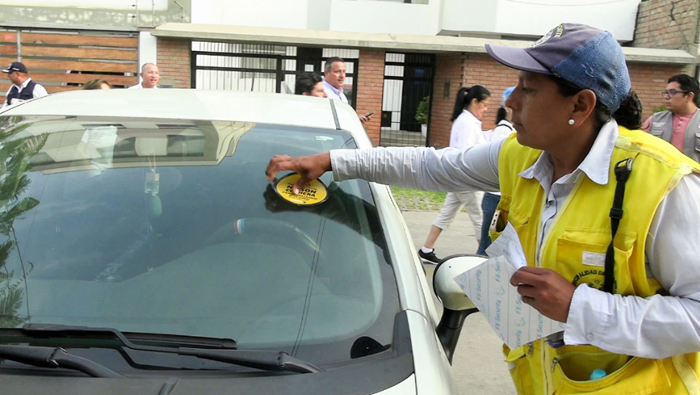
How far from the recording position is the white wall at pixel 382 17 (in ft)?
55.5

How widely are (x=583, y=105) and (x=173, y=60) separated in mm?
11436

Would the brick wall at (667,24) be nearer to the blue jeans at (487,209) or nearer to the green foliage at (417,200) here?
the green foliage at (417,200)

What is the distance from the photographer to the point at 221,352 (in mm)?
1394

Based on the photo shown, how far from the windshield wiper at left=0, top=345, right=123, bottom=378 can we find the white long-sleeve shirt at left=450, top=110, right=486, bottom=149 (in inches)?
174

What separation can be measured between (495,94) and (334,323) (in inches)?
451

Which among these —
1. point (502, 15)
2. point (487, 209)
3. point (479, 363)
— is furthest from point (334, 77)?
point (502, 15)

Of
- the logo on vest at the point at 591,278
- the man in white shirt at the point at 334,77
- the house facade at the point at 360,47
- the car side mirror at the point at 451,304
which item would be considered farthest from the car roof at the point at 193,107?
the house facade at the point at 360,47

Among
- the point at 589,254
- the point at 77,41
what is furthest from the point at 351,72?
the point at 589,254

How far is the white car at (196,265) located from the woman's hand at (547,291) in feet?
0.92

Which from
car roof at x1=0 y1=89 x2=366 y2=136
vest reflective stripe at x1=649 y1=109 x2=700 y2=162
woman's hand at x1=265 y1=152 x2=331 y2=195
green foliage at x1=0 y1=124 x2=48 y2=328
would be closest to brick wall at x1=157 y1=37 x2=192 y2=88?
vest reflective stripe at x1=649 y1=109 x2=700 y2=162

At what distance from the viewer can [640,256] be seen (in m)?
1.34

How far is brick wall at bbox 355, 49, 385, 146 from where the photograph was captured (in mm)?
12227

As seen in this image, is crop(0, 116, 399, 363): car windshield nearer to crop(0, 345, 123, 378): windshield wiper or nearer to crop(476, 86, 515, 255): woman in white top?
crop(0, 345, 123, 378): windshield wiper

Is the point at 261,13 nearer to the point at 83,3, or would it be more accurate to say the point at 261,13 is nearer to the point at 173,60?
the point at 173,60
